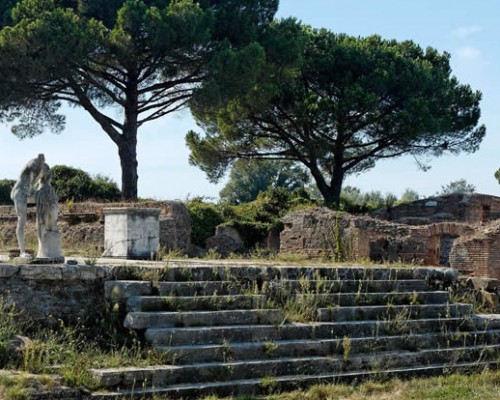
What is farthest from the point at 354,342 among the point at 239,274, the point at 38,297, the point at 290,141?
the point at 290,141

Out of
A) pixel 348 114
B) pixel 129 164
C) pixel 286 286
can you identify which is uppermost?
pixel 348 114

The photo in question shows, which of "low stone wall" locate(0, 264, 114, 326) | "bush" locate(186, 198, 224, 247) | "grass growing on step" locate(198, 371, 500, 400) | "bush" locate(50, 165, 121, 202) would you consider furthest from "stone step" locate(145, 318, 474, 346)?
"bush" locate(50, 165, 121, 202)

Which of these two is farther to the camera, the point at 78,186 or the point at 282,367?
the point at 78,186

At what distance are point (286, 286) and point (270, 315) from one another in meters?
0.80

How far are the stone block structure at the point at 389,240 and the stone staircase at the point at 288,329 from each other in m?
5.53

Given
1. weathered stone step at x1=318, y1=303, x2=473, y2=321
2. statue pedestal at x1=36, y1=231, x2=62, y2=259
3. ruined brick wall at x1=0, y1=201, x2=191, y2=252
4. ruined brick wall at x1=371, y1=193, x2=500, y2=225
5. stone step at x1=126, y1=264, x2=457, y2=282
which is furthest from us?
ruined brick wall at x1=371, y1=193, x2=500, y2=225

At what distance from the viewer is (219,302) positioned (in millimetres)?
9023

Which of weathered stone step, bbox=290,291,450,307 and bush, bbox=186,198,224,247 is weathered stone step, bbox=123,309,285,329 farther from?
bush, bbox=186,198,224,247

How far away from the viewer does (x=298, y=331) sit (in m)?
9.02

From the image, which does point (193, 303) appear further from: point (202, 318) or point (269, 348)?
point (269, 348)

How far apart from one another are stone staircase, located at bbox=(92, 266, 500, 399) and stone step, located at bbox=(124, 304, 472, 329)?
0.01 m

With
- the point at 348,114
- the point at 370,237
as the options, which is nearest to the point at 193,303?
the point at 370,237

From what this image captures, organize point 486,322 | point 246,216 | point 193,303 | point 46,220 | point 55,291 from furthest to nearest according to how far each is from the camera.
A: point 246,216
point 486,322
point 46,220
point 193,303
point 55,291

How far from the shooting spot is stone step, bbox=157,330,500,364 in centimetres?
806
